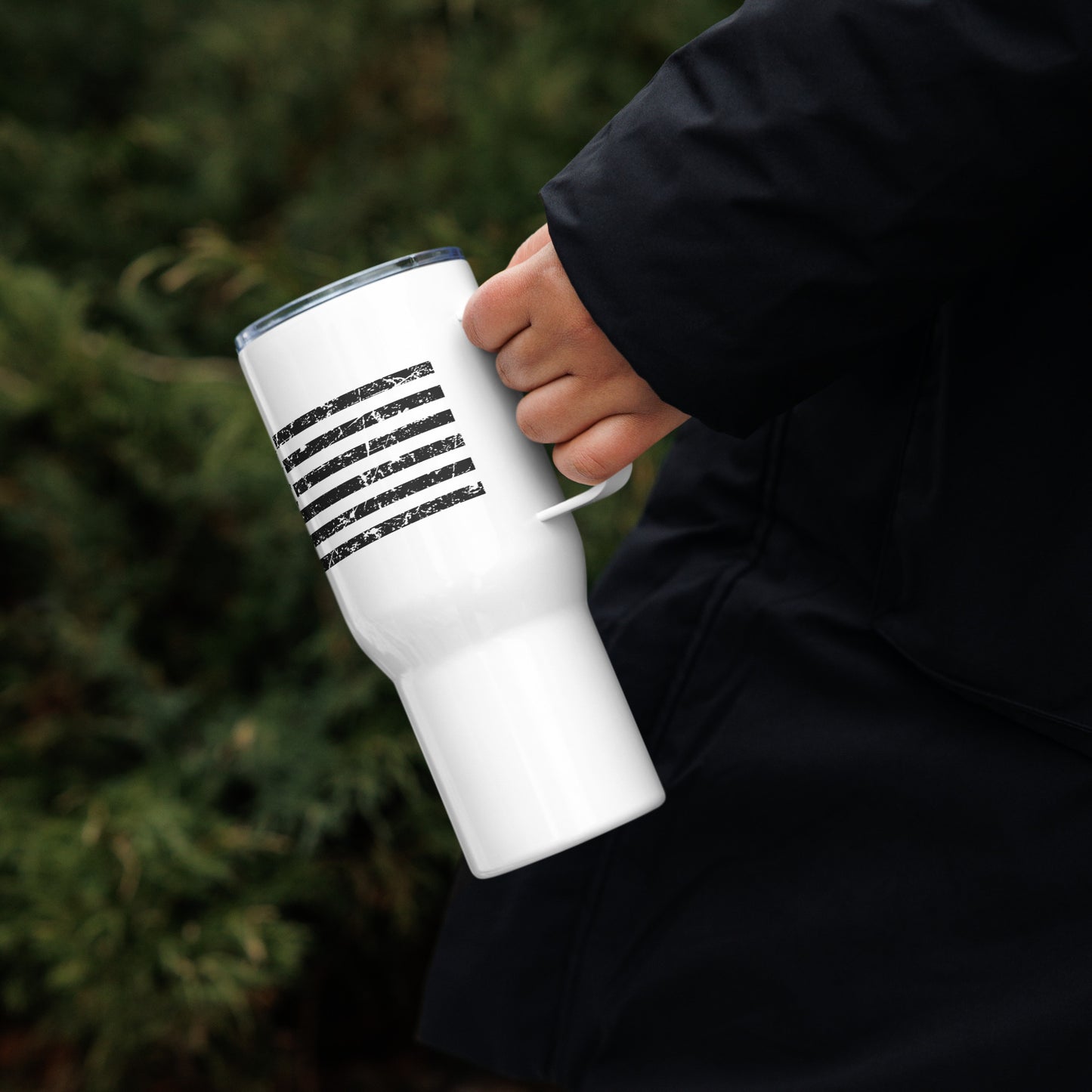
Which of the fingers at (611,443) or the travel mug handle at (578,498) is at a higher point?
the fingers at (611,443)

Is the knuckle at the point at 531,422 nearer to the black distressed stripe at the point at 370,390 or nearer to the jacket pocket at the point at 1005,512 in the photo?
the black distressed stripe at the point at 370,390

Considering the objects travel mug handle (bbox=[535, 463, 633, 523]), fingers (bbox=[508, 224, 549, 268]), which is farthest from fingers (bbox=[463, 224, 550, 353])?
travel mug handle (bbox=[535, 463, 633, 523])

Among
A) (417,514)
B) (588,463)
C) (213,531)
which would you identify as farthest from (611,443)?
(213,531)

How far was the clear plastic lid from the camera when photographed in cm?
62

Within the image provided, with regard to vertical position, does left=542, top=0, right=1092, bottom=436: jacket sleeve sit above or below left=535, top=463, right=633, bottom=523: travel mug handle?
above

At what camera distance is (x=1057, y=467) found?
586mm

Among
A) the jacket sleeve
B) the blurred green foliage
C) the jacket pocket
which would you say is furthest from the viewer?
the blurred green foliage

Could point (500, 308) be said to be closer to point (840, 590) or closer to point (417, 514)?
point (417, 514)

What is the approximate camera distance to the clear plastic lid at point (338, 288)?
0.62 m

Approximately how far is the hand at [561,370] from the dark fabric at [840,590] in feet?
0.10

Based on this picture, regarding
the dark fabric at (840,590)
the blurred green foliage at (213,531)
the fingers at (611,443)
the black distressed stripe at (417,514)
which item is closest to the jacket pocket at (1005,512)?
the dark fabric at (840,590)

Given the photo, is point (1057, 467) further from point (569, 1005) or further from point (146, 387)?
point (146, 387)

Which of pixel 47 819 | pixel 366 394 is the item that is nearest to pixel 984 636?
pixel 366 394

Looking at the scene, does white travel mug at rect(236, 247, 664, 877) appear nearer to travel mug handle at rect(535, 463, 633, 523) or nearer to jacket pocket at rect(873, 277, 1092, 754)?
travel mug handle at rect(535, 463, 633, 523)
